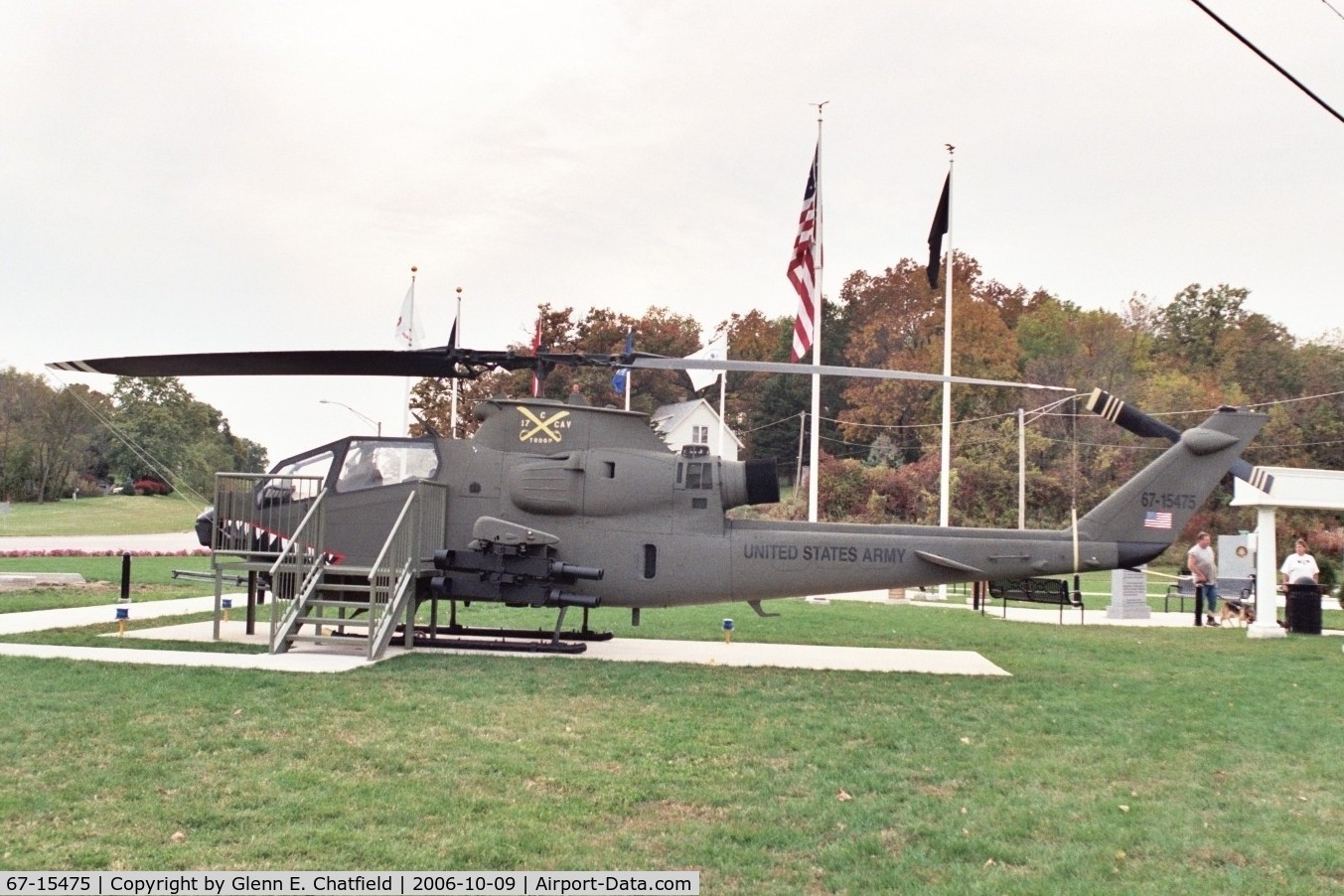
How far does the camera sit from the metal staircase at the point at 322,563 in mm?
12078

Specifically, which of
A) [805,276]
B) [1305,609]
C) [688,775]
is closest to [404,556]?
[688,775]

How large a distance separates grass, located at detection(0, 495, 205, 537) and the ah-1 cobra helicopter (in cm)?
4492

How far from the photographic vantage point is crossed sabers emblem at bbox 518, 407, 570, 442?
12992 mm

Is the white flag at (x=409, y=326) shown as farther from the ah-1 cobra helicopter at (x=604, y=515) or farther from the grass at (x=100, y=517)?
the grass at (x=100, y=517)

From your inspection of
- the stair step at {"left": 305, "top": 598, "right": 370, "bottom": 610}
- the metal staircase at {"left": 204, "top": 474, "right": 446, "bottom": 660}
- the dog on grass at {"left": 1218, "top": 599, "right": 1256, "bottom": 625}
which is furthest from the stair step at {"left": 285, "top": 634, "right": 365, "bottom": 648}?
the dog on grass at {"left": 1218, "top": 599, "right": 1256, "bottom": 625}

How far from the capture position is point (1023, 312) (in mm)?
63531

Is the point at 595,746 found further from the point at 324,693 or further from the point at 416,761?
the point at 324,693

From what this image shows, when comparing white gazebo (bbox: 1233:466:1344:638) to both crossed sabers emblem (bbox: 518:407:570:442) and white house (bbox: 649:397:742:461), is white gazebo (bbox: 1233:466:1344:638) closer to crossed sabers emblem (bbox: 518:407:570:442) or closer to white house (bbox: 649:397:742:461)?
crossed sabers emblem (bbox: 518:407:570:442)

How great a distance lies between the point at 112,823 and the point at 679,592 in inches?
308

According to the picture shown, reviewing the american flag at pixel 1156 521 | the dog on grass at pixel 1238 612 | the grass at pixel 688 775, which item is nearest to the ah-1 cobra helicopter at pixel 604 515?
the american flag at pixel 1156 521

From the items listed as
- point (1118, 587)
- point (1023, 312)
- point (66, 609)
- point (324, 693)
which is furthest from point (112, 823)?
point (1023, 312)

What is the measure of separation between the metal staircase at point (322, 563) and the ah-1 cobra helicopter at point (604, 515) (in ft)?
0.20

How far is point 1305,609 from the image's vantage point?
1841cm

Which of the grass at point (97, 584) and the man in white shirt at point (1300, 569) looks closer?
the grass at point (97, 584)
